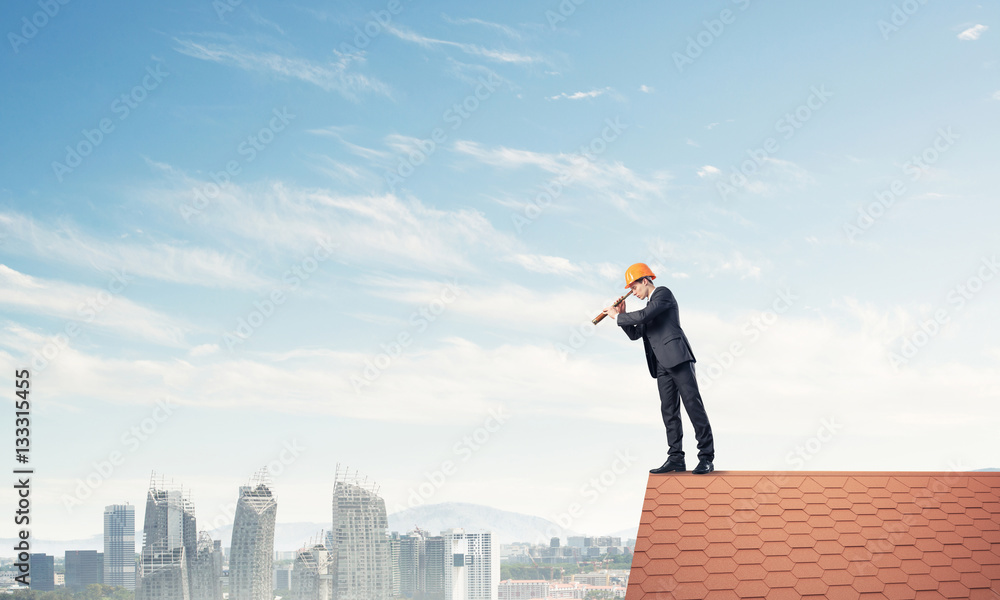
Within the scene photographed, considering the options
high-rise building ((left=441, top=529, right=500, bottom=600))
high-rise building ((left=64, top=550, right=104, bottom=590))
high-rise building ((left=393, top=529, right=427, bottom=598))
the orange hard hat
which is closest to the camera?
the orange hard hat

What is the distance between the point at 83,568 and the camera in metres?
56.9

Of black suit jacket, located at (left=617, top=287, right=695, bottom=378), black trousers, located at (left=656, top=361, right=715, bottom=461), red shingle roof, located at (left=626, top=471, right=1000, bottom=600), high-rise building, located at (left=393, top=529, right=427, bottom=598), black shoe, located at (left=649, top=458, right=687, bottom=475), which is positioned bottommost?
high-rise building, located at (left=393, top=529, right=427, bottom=598)

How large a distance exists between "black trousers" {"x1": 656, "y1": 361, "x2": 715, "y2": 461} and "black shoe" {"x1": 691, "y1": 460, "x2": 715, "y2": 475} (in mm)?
42

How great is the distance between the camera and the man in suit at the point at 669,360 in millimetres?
5113

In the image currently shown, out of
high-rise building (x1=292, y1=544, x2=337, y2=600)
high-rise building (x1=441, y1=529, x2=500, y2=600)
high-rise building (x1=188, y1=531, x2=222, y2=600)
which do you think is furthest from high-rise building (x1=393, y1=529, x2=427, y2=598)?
high-rise building (x1=188, y1=531, x2=222, y2=600)

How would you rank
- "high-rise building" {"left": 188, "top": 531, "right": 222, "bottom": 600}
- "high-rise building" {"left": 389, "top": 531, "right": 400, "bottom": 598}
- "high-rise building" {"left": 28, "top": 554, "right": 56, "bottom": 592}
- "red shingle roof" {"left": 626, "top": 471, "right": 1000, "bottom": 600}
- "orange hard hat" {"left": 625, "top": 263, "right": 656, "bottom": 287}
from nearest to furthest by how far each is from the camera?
"red shingle roof" {"left": 626, "top": 471, "right": 1000, "bottom": 600} → "orange hard hat" {"left": 625, "top": 263, "right": 656, "bottom": 287} → "high-rise building" {"left": 28, "top": 554, "right": 56, "bottom": 592} → "high-rise building" {"left": 188, "top": 531, "right": 222, "bottom": 600} → "high-rise building" {"left": 389, "top": 531, "right": 400, "bottom": 598}

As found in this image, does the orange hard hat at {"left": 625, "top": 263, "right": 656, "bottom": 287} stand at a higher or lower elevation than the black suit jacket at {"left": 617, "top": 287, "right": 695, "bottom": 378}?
higher

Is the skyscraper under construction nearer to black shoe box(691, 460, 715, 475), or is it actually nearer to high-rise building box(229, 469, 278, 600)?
high-rise building box(229, 469, 278, 600)

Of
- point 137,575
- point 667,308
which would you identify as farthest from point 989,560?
point 137,575

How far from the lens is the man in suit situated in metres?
5.11

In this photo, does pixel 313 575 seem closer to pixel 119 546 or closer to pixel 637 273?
pixel 119 546

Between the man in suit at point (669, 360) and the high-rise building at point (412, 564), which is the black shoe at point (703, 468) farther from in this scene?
the high-rise building at point (412, 564)

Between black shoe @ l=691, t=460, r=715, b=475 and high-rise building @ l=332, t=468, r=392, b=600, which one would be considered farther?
high-rise building @ l=332, t=468, r=392, b=600

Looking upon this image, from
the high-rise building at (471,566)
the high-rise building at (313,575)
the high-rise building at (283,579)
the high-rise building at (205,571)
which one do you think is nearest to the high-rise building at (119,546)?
the high-rise building at (205,571)
